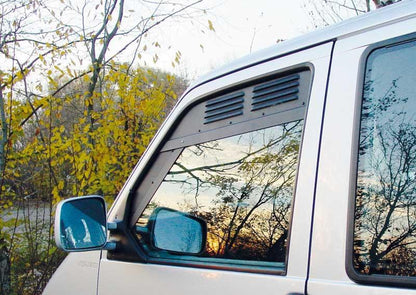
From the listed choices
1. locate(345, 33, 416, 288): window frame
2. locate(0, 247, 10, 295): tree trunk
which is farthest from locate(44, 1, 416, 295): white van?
locate(0, 247, 10, 295): tree trunk

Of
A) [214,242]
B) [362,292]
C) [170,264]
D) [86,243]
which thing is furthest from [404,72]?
[86,243]

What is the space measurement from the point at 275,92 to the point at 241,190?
385mm

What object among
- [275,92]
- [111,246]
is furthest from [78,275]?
[275,92]

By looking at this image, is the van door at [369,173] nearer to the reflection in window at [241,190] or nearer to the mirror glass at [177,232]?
the reflection in window at [241,190]

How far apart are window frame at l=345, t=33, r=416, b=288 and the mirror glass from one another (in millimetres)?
701

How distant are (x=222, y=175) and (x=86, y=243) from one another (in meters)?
0.65

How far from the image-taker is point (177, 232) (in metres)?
1.97

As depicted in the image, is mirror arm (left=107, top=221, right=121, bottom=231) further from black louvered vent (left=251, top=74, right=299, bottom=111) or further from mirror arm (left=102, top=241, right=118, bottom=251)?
black louvered vent (left=251, top=74, right=299, bottom=111)

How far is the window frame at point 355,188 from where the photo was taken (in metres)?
1.19

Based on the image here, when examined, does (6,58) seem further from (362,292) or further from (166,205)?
(362,292)

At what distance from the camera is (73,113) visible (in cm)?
558

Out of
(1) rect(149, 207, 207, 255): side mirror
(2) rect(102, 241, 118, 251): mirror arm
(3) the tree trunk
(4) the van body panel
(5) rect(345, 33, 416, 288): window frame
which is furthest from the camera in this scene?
(3) the tree trunk

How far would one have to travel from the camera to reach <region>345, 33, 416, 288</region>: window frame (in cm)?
119

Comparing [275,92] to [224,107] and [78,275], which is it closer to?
[224,107]
